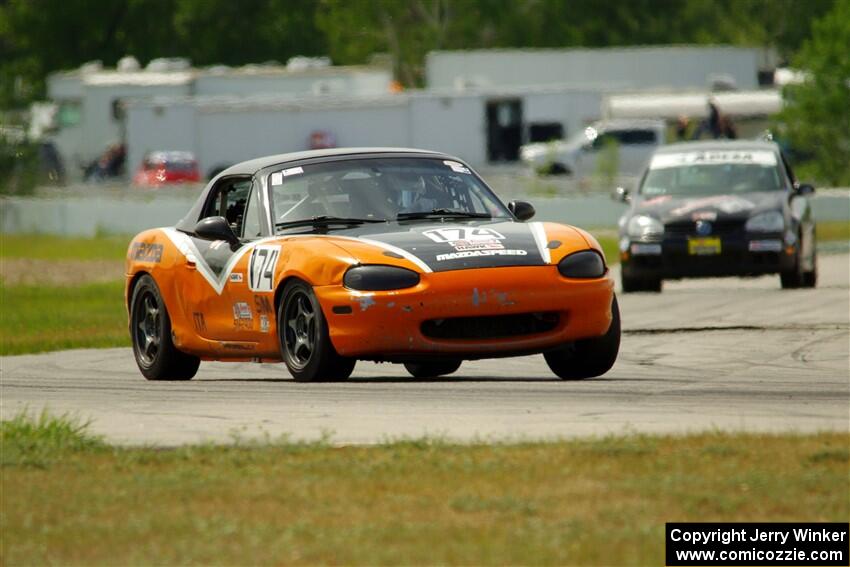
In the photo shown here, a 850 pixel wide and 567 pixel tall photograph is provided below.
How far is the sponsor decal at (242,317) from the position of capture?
11.4 metres

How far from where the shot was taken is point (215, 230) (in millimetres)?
11625

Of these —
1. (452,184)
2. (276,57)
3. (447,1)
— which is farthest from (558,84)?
(452,184)

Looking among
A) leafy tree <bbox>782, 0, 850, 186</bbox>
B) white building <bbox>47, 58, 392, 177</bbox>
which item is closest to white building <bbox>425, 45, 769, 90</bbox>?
white building <bbox>47, 58, 392, 177</bbox>

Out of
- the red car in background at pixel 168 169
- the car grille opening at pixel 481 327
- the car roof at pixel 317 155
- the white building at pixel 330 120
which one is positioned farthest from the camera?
the white building at pixel 330 120

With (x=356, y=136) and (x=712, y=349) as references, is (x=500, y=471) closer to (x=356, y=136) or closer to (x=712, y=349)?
(x=712, y=349)

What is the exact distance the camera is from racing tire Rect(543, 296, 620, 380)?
1120 centimetres

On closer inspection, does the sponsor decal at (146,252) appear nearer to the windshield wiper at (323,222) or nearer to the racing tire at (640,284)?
the windshield wiper at (323,222)

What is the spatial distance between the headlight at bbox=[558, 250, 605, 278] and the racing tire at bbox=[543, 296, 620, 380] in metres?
0.37

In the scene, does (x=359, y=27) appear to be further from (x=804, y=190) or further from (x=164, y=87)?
(x=804, y=190)

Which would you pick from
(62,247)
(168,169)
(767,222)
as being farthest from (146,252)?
(168,169)

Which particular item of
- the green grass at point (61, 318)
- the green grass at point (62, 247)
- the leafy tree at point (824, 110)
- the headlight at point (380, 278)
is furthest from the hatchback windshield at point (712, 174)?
the leafy tree at point (824, 110)

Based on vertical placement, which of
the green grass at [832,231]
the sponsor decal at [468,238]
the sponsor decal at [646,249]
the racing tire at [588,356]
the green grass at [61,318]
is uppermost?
the sponsor decal at [468,238]

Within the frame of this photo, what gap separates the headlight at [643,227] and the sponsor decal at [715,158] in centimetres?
106

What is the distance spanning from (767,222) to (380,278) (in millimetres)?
9830
